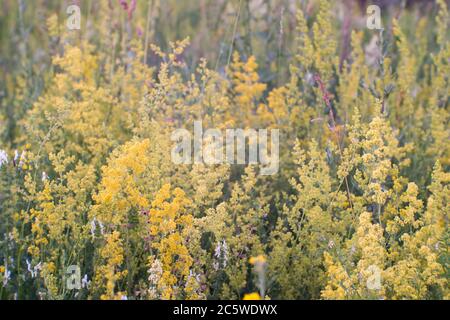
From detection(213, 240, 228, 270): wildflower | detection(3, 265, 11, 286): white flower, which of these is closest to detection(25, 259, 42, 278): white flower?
detection(3, 265, 11, 286): white flower

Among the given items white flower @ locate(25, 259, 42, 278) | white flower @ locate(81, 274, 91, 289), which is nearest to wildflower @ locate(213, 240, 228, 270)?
white flower @ locate(81, 274, 91, 289)

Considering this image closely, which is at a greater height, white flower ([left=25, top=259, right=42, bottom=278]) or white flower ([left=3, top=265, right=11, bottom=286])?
white flower ([left=25, top=259, right=42, bottom=278])

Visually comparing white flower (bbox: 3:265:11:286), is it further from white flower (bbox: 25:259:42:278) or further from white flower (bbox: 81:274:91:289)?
white flower (bbox: 81:274:91:289)

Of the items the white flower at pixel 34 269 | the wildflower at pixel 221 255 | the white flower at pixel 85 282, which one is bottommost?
the white flower at pixel 85 282

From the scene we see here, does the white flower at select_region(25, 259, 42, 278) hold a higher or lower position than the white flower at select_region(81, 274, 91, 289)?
higher

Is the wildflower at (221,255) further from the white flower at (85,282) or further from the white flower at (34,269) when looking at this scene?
the white flower at (34,269)

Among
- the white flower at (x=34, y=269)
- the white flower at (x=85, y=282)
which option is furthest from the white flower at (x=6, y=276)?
the white flower at (x=85, y=282)

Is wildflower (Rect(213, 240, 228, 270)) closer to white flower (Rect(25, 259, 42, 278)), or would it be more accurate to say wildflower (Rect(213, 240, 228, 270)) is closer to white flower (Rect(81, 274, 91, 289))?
white flower (Rect(81, 274, 91, 289))

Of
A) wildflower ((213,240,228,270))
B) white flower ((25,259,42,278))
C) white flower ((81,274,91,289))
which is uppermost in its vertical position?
wildflower ((213,240,228,270))

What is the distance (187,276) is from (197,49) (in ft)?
7.10

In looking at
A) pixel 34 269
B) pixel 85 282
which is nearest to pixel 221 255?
pixel 85 282

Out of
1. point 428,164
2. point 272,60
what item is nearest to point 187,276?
point 428,164

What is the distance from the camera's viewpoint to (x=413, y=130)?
120 inches
